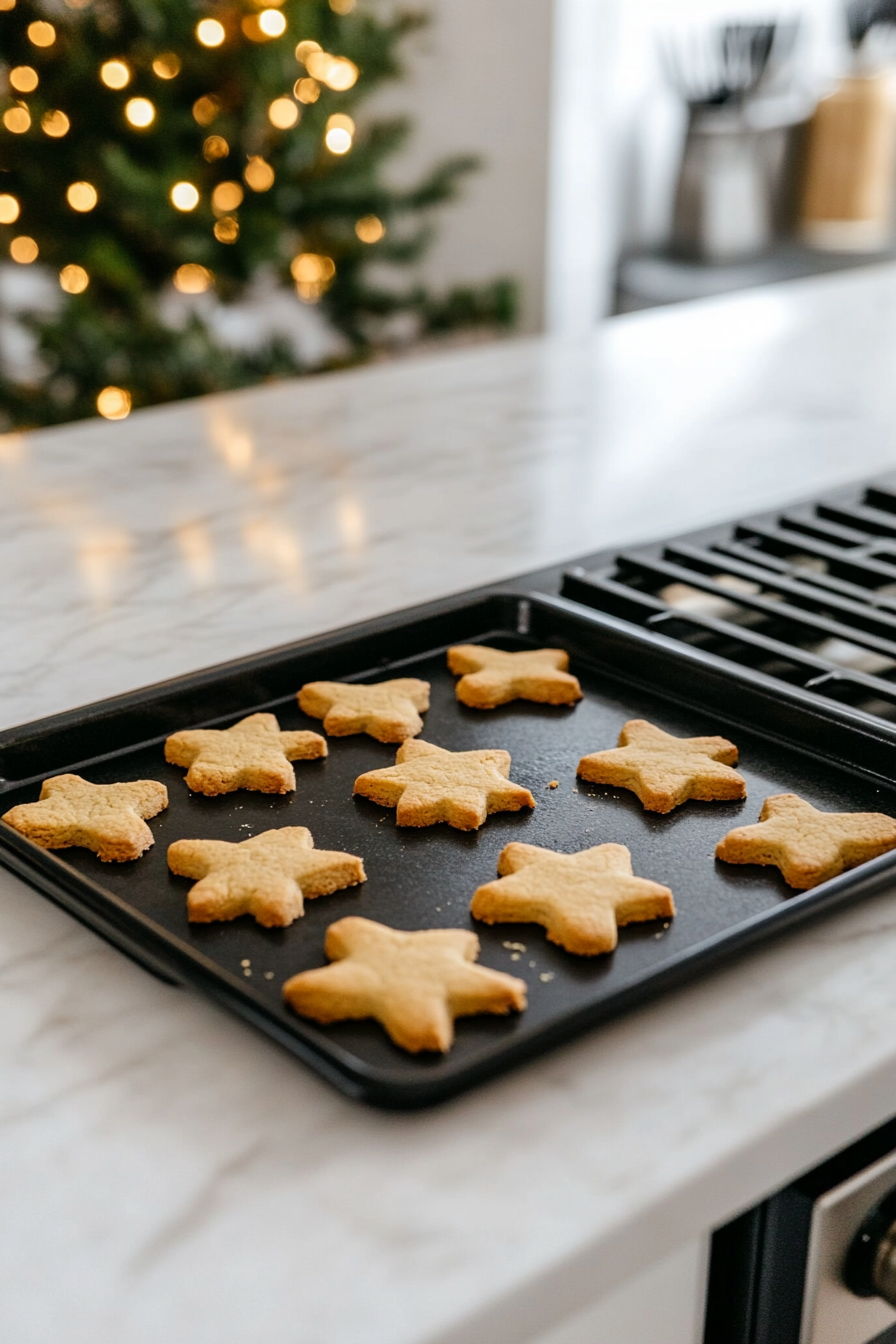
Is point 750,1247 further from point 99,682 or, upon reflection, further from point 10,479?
point 10,479

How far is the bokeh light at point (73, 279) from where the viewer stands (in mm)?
2641

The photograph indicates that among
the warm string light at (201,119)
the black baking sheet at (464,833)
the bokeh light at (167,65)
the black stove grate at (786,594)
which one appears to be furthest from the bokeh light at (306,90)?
the black baking sheet at (464,833)

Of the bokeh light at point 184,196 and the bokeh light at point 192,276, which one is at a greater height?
the bokeh light at point 184,196

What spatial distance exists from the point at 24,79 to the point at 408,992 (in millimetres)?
2331

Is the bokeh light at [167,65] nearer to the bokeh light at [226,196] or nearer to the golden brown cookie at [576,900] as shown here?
the bokeh light at [226,196]

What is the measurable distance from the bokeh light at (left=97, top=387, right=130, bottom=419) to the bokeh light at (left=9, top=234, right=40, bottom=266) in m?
0.29

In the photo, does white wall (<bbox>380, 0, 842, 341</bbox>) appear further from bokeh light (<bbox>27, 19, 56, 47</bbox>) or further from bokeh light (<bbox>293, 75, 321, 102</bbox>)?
bokeh light (<bbox>27, 19, 56, 47</bbox>)

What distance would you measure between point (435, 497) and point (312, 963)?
2.46 ft

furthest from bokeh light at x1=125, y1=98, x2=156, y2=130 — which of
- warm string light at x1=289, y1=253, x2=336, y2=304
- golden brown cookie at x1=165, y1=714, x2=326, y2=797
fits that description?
golden brown cookie at x1=165, y1=714, x2=326, y2=797

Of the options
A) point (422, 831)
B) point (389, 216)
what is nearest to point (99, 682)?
point (422, 831)

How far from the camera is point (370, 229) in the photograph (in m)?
2.95

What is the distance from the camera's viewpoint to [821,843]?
0.70m

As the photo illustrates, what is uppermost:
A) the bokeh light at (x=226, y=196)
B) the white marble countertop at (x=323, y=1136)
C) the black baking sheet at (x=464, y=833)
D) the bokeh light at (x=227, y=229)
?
the bokeh light at (x=226, y=196)

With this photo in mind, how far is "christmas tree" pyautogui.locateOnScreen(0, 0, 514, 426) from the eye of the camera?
246cm
